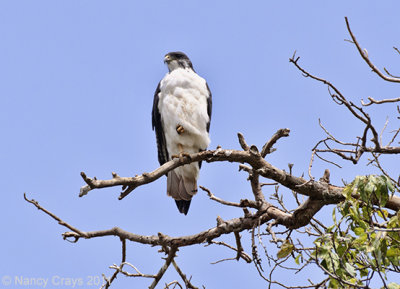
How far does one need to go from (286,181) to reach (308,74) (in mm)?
1174

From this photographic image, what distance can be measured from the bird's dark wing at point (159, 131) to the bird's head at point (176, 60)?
25.1 inches

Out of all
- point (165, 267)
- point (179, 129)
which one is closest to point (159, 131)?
point (179, 129)

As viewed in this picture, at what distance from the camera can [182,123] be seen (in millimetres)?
6340

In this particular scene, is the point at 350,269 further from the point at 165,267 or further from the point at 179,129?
the point at 179,129

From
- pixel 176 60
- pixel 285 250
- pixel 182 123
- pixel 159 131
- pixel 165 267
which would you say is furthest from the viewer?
pixel 176 60

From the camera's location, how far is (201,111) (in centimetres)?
641

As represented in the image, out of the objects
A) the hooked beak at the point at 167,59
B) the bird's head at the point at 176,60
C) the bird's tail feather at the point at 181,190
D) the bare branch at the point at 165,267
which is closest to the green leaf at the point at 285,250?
the bare branch at the point at 165,267

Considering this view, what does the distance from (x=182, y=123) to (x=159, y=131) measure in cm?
51

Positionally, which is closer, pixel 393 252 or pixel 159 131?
pixel 393 252

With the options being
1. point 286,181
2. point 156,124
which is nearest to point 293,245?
point 286,181

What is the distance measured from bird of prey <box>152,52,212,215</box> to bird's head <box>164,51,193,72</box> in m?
0.54

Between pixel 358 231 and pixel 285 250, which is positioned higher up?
pixel 285 250

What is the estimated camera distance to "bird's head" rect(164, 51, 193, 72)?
7.39 m

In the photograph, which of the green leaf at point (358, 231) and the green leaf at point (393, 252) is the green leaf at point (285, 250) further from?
the green leaf at point (393, 252)
